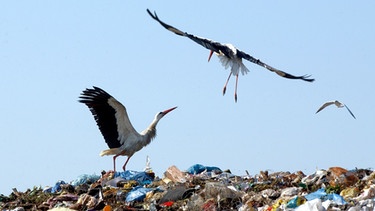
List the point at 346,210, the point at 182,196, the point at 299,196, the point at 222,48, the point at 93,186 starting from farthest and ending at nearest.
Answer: the point at 222,48 < the point at 93,186 < the point at 182,196 < the point at 299,196 < the point at 346,210

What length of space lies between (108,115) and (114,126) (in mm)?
239

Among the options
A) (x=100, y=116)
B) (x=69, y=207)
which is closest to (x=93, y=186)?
(x=69, y=207)

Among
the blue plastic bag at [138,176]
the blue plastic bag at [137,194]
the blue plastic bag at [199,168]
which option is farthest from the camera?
the blue plastic bag at [199,168]

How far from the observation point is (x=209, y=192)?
958 centimetres

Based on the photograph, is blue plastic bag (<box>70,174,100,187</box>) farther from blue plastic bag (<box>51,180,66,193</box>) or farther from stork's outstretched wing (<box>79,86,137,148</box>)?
stork's outstretched wing (<box>79,86,137,148</box>)

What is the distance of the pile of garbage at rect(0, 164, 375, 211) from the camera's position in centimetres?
896

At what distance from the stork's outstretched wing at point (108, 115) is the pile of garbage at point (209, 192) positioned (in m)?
1.60

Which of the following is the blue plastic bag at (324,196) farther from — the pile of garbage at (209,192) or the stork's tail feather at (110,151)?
the stork's tail feather at (110,151)

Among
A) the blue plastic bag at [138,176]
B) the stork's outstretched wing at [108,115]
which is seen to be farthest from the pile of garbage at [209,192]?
the stork's outstretched wing at [108,115]

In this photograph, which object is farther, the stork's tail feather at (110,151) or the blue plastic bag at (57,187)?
the stork's tail feather at (110,151)

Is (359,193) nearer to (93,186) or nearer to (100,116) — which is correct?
(93,186)

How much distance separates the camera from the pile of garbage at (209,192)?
896 centimetres

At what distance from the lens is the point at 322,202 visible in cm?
865

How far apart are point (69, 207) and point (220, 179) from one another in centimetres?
211
